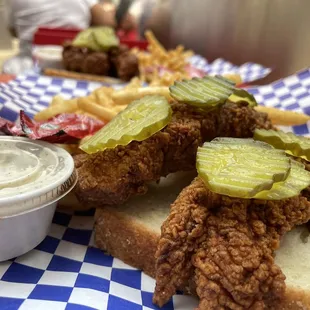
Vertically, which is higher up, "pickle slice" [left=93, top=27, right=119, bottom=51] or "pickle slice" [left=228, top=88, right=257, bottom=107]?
"pickle slice" [left=228, top=88, right=257, bottom=107]

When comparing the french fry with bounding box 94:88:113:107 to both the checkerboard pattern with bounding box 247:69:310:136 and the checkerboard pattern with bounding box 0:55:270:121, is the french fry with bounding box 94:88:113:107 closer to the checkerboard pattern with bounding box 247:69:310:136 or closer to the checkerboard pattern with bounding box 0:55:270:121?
the checkerboard pattern with bounding box 0:55:270:121

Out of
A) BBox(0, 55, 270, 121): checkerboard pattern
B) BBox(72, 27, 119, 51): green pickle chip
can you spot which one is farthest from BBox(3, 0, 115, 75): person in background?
BBox(0, 55, 270, 121): checkerboard pattern

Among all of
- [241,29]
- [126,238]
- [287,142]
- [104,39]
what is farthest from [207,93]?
[241,29]

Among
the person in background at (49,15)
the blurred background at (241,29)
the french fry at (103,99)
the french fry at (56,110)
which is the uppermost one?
the french fry at (103,99)

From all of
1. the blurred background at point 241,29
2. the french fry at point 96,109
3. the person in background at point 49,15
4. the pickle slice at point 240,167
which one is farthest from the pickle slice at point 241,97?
the person in background at point 49,15

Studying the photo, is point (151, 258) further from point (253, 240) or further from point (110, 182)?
point (253, 240)

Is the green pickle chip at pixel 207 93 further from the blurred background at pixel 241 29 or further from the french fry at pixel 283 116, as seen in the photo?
the blurred background at pixel 241 29
